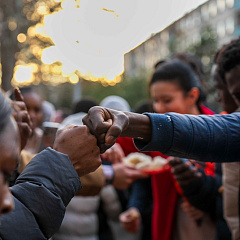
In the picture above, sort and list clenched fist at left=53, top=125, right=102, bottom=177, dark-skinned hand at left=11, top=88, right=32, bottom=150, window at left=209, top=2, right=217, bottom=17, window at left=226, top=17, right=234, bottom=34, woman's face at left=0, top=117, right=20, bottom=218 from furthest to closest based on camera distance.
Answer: window at left=209, top=2, right=217, bottom=17, window at left=226, top=17, right=234, bottom=34, dark-skinned hand at left=11, top=88, right=32, bottom=150, clenched fist at left=53, top=125, right=102, bottom=177, woman's face at left=0, top=117, right=20, bottom=218

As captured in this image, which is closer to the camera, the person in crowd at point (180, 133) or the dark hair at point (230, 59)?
the person in crowd at point (180, 133)

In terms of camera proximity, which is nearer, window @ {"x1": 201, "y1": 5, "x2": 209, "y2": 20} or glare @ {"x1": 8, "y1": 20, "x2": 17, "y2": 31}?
glare @ {"x1": 8, "y1": 20, "x2": 17, "y2": 31}

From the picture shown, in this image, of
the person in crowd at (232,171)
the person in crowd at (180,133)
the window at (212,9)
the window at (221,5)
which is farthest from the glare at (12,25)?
the window at (212,9)

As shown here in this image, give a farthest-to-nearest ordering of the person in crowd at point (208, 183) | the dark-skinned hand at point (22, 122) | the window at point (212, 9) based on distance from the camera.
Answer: the window at point (212, 9)
the person in crowd at point (208, 183)
the dark-skinned hand at point (22, 122)

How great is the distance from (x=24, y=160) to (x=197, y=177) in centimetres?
132

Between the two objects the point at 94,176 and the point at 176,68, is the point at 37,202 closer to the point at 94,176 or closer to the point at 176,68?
the point at 94,176

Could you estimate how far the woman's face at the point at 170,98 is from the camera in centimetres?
315

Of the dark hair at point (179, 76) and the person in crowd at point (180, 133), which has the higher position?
the dark hair at point (179, 76)

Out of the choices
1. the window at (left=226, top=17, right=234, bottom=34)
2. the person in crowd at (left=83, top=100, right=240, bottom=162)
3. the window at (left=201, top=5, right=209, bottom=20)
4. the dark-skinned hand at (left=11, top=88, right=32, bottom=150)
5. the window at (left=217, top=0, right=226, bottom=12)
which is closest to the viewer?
the person in crowd at (left=83, top=100, right=240, bottom=162)

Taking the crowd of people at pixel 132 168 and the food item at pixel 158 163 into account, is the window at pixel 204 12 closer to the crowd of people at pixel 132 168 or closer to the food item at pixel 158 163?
the crowd of people at pixel 132 168

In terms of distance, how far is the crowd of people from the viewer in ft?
4.04

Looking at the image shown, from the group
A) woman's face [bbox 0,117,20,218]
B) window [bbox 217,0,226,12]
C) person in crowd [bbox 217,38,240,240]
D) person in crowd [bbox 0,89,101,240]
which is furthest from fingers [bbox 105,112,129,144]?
window [bbox 217,0,226,12]

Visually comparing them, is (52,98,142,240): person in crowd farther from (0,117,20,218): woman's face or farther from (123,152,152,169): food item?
(0,117,20,218): woman's face

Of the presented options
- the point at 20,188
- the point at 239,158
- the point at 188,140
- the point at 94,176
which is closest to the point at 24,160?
the point at 94,176
